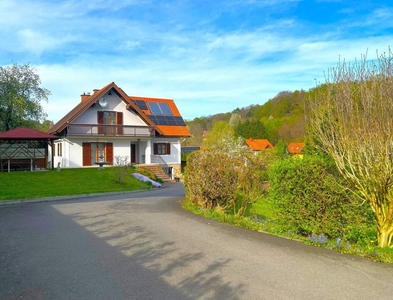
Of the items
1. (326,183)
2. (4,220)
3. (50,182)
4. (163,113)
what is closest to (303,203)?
(326,183)

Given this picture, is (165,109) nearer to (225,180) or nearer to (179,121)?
(179,121)

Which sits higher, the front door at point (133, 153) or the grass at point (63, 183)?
the front door at point (133, 153)

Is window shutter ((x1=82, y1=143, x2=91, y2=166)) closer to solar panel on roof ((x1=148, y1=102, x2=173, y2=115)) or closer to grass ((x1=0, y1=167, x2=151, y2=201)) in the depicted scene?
grass ((x1=0, y1=167, x2=151, y2=201))

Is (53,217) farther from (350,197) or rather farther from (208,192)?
(350,197)

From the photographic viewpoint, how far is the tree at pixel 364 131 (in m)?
6.86

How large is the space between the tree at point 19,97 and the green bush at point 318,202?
33.0 meters

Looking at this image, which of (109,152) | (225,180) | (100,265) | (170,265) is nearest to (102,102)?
(109,152)

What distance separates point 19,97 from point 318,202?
34.6m

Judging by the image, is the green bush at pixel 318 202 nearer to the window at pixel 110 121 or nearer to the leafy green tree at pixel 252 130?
the window at pixel 110 121

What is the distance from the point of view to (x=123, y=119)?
102ft

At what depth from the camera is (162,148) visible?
33.7m

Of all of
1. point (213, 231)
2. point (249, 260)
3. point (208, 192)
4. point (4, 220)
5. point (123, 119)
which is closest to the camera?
point (249, 260)

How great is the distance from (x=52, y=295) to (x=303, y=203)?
5.75 meters

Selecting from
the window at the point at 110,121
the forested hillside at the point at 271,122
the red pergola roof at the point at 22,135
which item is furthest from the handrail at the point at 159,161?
the forested hillside at the point at 271,122
